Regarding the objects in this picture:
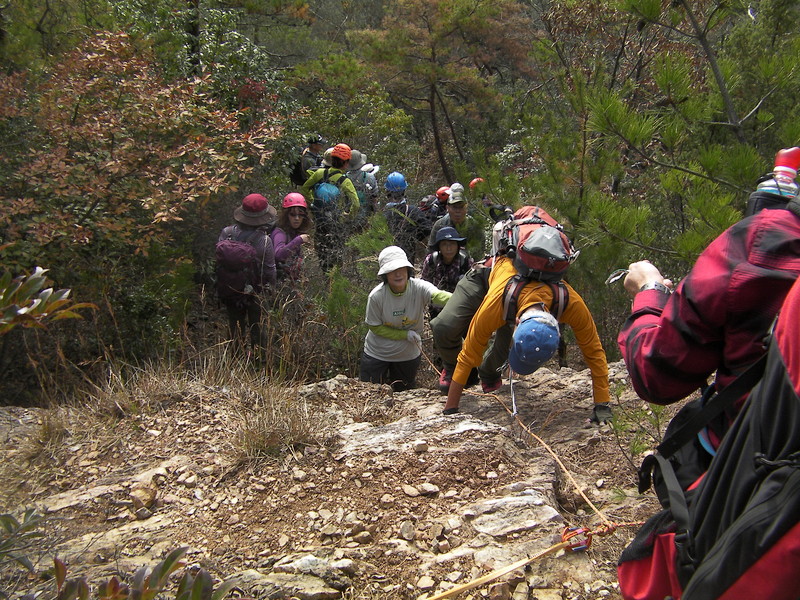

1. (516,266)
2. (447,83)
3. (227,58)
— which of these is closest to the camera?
(516,266)

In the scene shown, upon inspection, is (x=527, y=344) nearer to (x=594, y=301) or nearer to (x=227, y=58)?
(x=594, y=301)

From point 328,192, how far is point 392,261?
9.00ft

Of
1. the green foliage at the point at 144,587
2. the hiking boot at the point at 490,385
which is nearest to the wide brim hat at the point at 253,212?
the hiking boot at the point at 490,385

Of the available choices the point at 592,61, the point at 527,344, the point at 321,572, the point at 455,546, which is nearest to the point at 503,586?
the point at 455,546

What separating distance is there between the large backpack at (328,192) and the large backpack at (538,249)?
3.53m

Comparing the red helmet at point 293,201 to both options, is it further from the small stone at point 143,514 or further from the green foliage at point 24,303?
the green foliage at point 24,303

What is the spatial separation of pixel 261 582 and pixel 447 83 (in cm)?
1367

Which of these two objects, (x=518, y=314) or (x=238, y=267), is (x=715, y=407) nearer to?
(x=518, y=314)

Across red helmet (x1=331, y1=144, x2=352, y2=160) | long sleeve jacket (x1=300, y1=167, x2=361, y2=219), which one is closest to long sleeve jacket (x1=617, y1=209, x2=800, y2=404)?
long sleeve jacket (x1=300, y1=167, x2=361, y2=219)

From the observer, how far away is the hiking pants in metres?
5.12

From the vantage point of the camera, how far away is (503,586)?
244cm

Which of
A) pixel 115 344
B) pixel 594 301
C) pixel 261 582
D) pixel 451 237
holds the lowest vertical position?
pixel 115 344

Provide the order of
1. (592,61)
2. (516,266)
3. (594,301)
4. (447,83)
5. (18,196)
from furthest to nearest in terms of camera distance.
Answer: (447,83)
(592,61)
(594,301)
(18,196)
(516,266)

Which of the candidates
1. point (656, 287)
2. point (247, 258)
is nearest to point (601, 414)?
point (656, 287)
